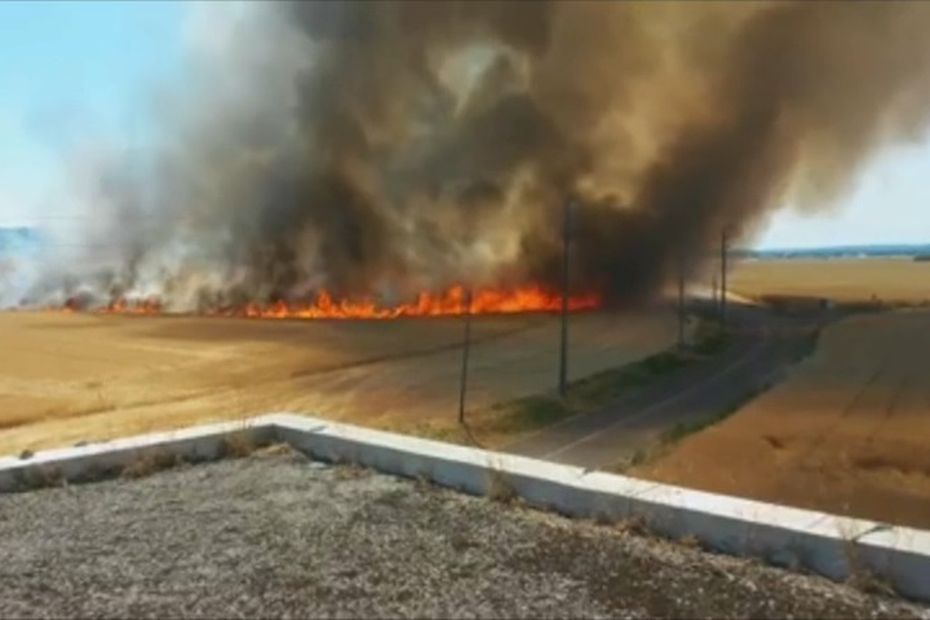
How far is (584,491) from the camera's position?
5203mm

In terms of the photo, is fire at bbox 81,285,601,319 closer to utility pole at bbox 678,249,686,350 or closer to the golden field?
utility pole at bbox 678,249,686,350

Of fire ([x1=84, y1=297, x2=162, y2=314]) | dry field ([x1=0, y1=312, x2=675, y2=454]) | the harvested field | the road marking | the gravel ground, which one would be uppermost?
the gravel ground

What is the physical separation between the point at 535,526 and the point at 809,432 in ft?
63.8

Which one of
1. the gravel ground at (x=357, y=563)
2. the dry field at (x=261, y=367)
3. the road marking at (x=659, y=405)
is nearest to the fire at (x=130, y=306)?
the dry field at (x=261, y=367)

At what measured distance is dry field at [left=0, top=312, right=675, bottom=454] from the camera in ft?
81.0

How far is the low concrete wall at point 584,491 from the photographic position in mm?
4238

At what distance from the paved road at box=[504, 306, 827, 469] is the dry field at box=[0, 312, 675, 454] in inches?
99.4

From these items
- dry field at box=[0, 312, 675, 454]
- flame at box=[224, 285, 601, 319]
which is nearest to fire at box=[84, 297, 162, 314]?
flame at box=[224, 285, 601, 319]

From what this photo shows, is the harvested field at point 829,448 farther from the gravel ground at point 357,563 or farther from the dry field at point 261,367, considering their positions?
the gravel ground at point 357,563

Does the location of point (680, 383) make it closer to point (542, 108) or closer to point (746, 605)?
point (542, 108)

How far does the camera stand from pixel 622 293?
60094 mm

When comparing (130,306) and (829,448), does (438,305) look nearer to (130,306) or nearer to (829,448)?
(130,306)

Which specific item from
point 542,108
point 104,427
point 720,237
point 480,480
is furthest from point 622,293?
point 480,480

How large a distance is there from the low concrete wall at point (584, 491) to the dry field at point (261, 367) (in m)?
11.6
